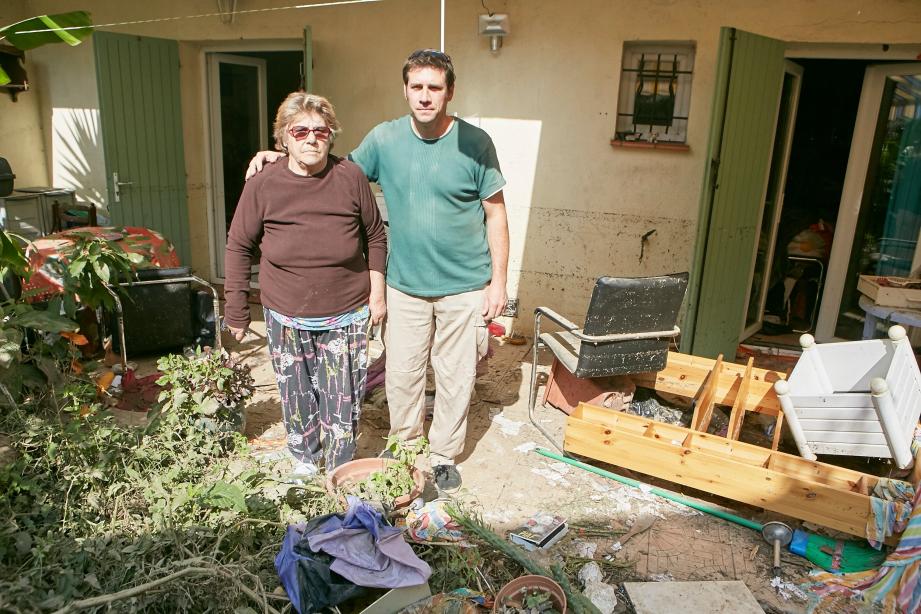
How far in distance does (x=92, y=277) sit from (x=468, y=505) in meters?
2.61

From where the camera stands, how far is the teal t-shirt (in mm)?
3174

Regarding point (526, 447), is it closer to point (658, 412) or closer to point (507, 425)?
point (507, 425)

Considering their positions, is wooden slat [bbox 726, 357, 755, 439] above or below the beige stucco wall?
below

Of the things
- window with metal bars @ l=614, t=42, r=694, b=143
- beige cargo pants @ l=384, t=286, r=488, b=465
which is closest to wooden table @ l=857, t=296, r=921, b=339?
window with metal bars @ l=614, t=42, r=694, b=143

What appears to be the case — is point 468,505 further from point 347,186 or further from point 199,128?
point 199,128

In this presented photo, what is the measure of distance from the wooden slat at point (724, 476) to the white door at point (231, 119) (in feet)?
17.6

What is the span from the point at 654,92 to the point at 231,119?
15.7 ft

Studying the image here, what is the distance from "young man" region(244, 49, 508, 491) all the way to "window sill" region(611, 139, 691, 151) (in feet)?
8.88

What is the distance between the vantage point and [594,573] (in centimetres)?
293

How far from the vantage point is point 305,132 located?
289 centimetres

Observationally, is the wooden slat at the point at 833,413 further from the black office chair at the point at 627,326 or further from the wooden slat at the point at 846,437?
the black office chair at the point at 627,326

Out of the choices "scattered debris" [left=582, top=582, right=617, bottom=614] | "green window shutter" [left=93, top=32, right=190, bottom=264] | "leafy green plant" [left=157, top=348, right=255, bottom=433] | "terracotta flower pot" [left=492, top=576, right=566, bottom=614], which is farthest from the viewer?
"green window shutter" [left=93, top=32, right=190, bottom=264]

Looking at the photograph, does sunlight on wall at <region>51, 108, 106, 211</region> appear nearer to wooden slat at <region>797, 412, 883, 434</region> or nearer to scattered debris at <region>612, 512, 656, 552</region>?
scattered debris at <region>612, 512, 656, 552</region>

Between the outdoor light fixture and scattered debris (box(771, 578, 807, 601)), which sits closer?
scattered debris (box(771, 578, 807, 601))
